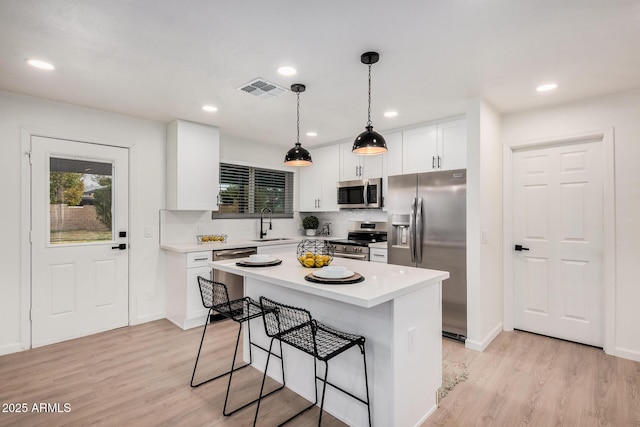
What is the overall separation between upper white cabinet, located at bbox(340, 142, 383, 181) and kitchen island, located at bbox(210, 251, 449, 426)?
2353mm

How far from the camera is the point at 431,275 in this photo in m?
2.17

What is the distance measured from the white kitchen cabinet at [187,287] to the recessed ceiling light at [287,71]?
221cm

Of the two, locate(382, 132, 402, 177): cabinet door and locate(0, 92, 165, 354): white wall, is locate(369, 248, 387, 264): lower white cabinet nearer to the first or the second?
locate(382, 132, 402, 177): cabinet door

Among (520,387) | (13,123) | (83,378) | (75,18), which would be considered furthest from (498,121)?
(13,123)

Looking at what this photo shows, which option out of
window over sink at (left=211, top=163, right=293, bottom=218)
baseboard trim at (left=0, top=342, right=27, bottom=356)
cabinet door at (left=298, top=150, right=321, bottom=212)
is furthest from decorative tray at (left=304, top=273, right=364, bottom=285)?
cabinet door at (left=298, top=150, right=321, bottom=212)

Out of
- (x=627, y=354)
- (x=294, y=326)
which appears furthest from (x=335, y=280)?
(x=627, y=354)

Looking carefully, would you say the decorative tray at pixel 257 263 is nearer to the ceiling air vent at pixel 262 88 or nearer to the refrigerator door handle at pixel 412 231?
the ceiling air vent at pixel 262 88

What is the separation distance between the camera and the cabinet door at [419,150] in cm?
390

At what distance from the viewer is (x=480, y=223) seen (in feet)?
10.5

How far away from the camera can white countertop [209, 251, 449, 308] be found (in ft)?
5.57

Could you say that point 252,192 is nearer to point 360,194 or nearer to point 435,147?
point 360,194

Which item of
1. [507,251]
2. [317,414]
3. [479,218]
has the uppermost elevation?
[479,218]

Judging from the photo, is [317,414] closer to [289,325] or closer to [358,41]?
[289,325]

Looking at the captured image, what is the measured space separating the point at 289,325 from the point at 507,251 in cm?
277
